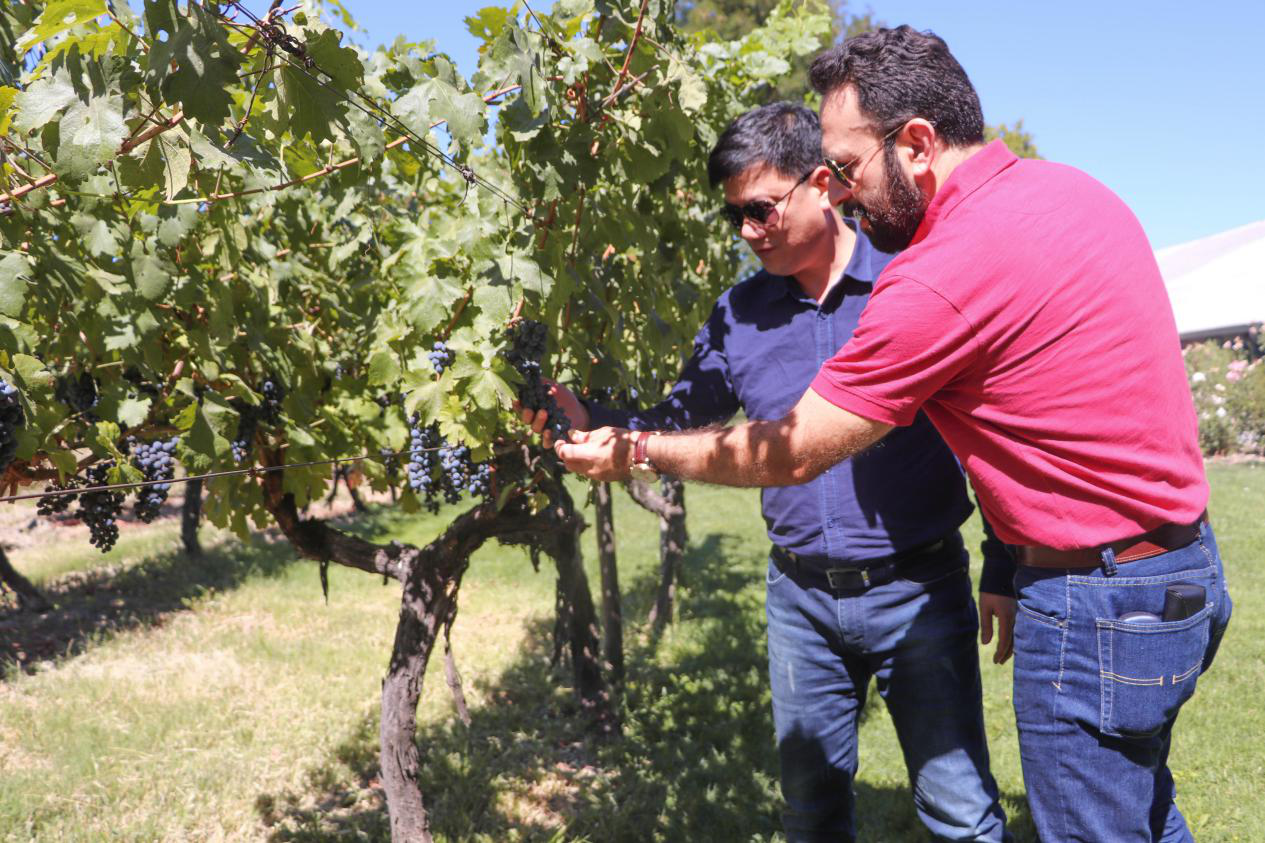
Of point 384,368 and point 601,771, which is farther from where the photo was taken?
point 601,771

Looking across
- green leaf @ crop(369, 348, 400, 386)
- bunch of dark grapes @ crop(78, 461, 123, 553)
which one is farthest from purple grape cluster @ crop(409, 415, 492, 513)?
bunch of dark grapes @ crop(78, 461, 123, 553)

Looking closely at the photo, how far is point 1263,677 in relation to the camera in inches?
185

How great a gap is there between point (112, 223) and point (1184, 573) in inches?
100

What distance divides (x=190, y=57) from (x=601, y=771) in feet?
12.1

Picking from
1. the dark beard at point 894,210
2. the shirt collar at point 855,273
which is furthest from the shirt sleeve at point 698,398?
the dark beard at point 894,210

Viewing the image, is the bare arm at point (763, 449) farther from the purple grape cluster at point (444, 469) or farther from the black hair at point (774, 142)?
the black hair at point (774, 142)

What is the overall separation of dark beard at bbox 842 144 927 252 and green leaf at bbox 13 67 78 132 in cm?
130

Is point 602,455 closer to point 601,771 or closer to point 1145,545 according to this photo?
point 1145,545

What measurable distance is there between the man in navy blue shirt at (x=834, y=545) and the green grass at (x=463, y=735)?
55.9 inches

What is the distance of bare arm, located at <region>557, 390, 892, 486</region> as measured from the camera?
1527 millimetres

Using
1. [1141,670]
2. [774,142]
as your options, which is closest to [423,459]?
[774,142]

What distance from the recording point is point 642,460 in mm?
1850

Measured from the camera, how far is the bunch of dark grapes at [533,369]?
7.06 ft

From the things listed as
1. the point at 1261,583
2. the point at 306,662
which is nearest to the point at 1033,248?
the point at 306,662
